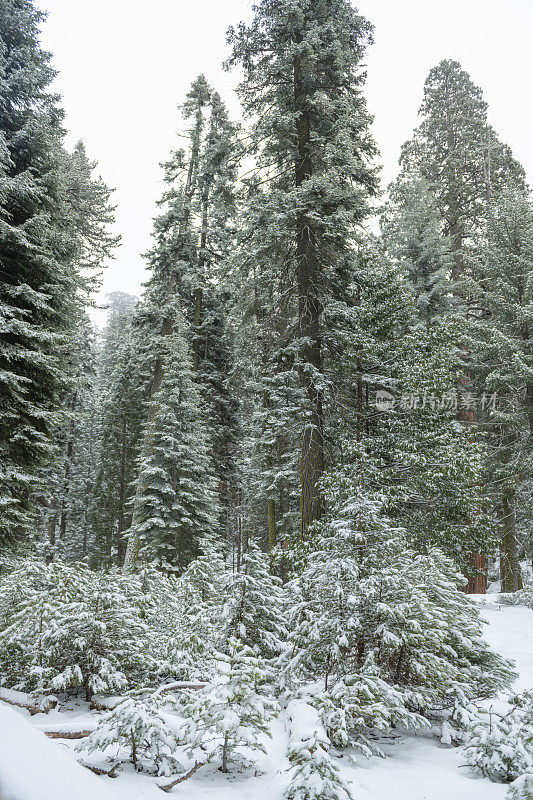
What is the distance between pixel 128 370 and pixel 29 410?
13.8 meters

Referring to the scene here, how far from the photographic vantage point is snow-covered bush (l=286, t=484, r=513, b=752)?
3641 millimetres

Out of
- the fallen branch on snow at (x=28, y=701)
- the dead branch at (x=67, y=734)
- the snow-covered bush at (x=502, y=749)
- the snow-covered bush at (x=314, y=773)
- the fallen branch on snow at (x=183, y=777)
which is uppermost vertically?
the snow-covered bush at (x=314, y=773)

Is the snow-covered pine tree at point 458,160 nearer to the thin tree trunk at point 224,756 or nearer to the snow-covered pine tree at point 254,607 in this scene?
the snow-covered pine tree at point 254,607

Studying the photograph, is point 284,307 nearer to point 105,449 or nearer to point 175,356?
point 175,356

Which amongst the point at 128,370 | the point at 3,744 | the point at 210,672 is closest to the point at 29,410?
the point at 210,672

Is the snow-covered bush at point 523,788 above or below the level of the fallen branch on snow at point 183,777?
above

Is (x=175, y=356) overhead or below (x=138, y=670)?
overhead

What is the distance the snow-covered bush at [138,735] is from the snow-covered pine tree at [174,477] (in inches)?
446

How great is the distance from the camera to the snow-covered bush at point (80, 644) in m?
4.47

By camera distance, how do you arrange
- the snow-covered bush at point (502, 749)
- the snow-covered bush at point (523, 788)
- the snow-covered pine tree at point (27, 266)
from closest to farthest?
the snow-covered bush at point (523, 788)
the snow-covered bush at point (502, 749)
the snow-covered pine tree at point (27, 266)

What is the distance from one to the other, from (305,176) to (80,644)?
9.91 metres

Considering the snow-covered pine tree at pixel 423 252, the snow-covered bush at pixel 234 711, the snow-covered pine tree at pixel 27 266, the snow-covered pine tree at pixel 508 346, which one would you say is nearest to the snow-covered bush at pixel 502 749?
the snow-covered bush at pixel 234 711

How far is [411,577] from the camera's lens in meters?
4.87

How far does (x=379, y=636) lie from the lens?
416 cm
